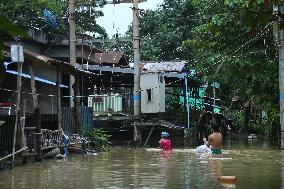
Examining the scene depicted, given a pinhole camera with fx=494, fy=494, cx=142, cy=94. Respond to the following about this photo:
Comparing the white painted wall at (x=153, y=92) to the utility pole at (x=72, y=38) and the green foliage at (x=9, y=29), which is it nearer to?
the utility pole at (x=72, y=38)

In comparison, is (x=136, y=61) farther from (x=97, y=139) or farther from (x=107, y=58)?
(x=107, y=58)

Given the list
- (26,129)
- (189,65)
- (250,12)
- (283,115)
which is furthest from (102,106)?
(250,12)

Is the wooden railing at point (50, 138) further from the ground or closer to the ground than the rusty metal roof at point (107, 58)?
closer to the ground

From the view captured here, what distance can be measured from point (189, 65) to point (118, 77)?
409 centimetres

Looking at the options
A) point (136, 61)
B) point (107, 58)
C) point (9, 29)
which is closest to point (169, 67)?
point (136, 61)

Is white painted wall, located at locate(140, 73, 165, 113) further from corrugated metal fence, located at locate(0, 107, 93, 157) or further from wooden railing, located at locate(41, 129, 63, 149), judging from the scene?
wooden railing, located at locate(41, 129, 63, 149)

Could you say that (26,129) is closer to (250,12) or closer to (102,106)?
(250,12)

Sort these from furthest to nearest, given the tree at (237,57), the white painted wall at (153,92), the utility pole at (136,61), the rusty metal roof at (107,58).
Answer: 1. the rusty metal roof at (107,58)
2. the white painted wall at (153,92)
3. the utility pole at (136,61)
4. the tree at (237,57)

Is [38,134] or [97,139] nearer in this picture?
[38,134]

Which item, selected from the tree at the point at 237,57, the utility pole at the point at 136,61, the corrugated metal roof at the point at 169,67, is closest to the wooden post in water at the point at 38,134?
the tree at the point at 237,57

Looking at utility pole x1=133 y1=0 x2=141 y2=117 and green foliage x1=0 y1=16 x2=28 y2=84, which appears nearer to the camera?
green foliage x1=0 y1=16 x2=28 y2=84

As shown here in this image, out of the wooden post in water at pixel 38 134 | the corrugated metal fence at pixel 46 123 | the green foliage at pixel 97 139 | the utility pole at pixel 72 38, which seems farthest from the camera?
the utility pole at pixel 72 38

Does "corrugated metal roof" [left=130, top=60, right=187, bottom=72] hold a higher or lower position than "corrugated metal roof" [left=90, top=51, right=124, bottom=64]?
lower

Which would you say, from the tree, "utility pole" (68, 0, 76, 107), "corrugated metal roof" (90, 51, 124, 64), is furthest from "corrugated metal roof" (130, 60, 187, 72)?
"utility pole" (68, 0, 76, 107)
